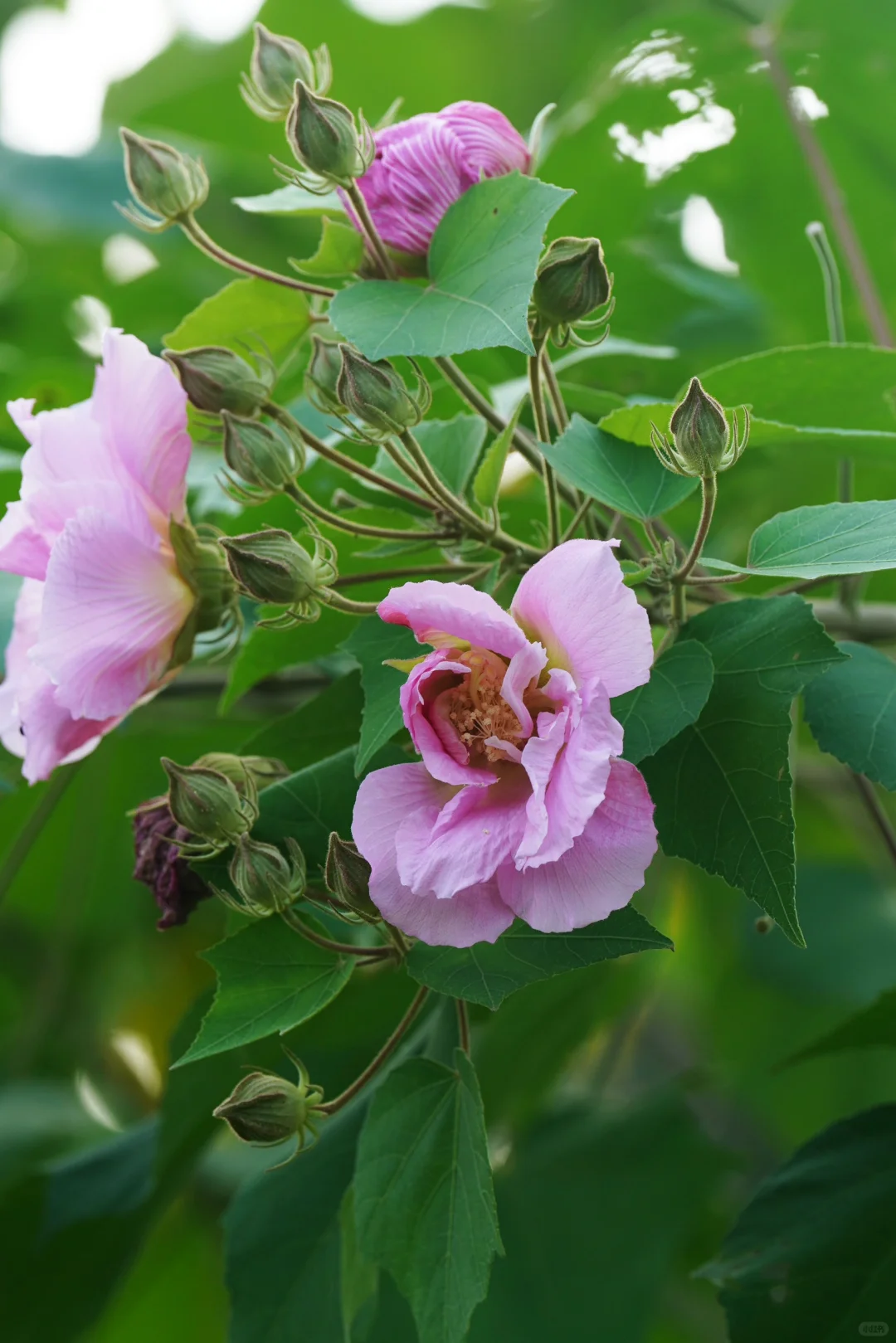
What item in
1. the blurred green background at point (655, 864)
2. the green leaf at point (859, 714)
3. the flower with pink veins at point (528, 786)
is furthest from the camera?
the blurred green background at point (655, 864)

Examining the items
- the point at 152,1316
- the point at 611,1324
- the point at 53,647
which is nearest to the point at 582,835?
the point at 53,647

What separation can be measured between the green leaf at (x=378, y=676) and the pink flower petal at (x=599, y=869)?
77mm

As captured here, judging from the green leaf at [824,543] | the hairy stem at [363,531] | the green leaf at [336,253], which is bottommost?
the green leaf at [824,543]

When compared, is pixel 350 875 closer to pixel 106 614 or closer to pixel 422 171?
pixel 106 614

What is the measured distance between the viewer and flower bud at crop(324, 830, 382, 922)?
422mm

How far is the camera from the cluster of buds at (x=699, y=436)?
0.40m

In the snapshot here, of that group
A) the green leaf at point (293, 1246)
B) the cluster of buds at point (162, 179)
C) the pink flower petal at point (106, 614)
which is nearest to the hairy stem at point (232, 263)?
the cluster of buds at point (162, 179)

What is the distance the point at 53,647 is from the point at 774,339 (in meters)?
0.74

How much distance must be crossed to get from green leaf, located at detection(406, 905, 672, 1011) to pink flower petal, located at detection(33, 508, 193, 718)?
0.50 feet

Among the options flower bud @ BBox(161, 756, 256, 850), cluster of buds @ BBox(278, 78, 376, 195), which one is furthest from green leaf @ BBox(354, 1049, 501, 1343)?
cluster of buds @ BBox(278, 78, 376, 195)

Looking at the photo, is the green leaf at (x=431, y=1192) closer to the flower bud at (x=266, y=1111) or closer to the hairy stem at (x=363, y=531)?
the flower bud at (x=266, y=1111)

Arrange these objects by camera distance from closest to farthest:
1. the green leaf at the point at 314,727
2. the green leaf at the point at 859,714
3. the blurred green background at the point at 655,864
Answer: the green leaf at the point at 859,714, the green leaf at the point at 314,727, the blurred green background at the point at 655,864

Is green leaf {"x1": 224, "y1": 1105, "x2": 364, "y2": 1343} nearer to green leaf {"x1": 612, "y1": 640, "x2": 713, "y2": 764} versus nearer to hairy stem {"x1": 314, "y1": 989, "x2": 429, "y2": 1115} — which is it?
hairy stem {"x1": 314, "y1": 989, "x2": 429, "y2": 1115}

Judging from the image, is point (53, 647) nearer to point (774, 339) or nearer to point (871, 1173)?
point (871, 1173)
